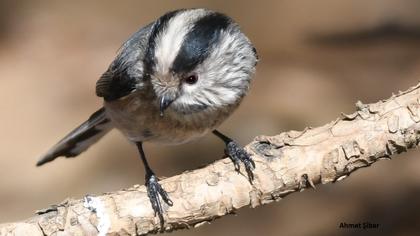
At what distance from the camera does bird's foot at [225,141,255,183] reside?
2709 millimetres

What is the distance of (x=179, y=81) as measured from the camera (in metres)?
2.86

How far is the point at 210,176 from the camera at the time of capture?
2736 mm

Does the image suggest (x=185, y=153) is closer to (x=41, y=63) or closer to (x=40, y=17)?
(x=41, y=63)

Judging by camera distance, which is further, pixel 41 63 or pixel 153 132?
pixel 41 63

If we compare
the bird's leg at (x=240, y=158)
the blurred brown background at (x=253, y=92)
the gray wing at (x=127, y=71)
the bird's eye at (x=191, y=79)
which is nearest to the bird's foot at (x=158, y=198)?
the bird's leg at (x=240, y=158)

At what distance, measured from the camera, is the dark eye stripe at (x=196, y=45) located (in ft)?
9.20

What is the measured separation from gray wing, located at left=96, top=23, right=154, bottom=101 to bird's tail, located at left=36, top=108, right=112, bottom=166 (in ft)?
0.93

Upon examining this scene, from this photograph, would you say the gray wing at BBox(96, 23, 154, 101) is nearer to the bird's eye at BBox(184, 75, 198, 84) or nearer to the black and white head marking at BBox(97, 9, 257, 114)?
the black and white head marking at BBox(97, 9, 257, 114)

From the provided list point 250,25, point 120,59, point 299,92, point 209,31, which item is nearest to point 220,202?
point 209,31

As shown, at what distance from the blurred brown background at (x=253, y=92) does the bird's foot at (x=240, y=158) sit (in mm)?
1255

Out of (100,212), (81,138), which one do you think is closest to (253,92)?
(81,138)

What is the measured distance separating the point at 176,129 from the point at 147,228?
0.58 meters

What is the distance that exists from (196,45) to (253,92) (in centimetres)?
227

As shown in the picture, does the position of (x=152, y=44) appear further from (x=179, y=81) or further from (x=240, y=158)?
(x=240, y=158)
